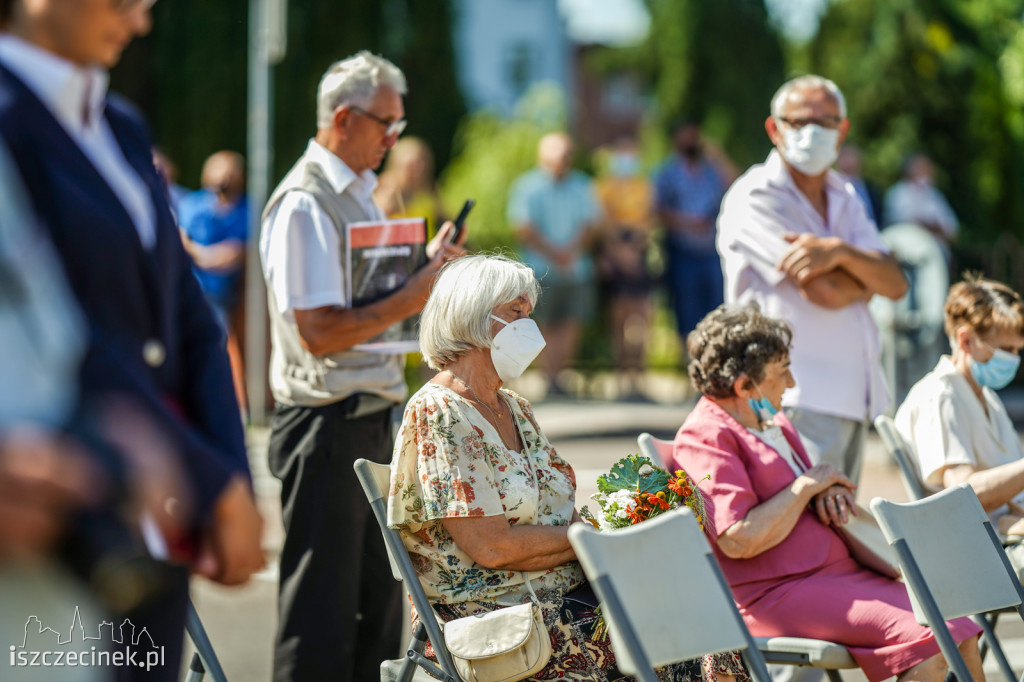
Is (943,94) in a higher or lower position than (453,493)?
higher

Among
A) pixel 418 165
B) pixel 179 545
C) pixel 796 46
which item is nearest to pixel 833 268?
pixel 179 545

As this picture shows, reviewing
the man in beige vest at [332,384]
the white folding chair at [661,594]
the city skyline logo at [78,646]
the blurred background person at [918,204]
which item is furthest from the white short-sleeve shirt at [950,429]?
the blurred background person at [918,204]

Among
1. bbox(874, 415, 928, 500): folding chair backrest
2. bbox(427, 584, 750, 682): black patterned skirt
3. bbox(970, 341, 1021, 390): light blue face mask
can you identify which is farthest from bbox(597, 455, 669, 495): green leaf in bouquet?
bbox(970, 341, 1021, 390): light blue face mask

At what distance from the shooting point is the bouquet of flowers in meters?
3.51

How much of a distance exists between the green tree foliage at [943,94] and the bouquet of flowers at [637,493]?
62.8 ft

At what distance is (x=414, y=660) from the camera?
3.44m

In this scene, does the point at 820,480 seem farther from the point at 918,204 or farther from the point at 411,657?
the point at 918,204

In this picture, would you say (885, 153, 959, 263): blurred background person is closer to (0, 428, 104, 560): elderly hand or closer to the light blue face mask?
the light blue face mask

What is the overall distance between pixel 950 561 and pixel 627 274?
9366 millimetres

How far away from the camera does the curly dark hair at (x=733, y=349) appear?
4.07 m

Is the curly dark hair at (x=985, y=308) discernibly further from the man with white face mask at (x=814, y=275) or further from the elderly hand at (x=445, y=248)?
the elderly hand at (x=445, y=248)

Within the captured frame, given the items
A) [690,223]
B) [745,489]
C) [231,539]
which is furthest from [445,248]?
[690,223]

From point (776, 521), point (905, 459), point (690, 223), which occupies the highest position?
point (690, 223)

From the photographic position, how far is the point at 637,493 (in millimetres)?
3539
